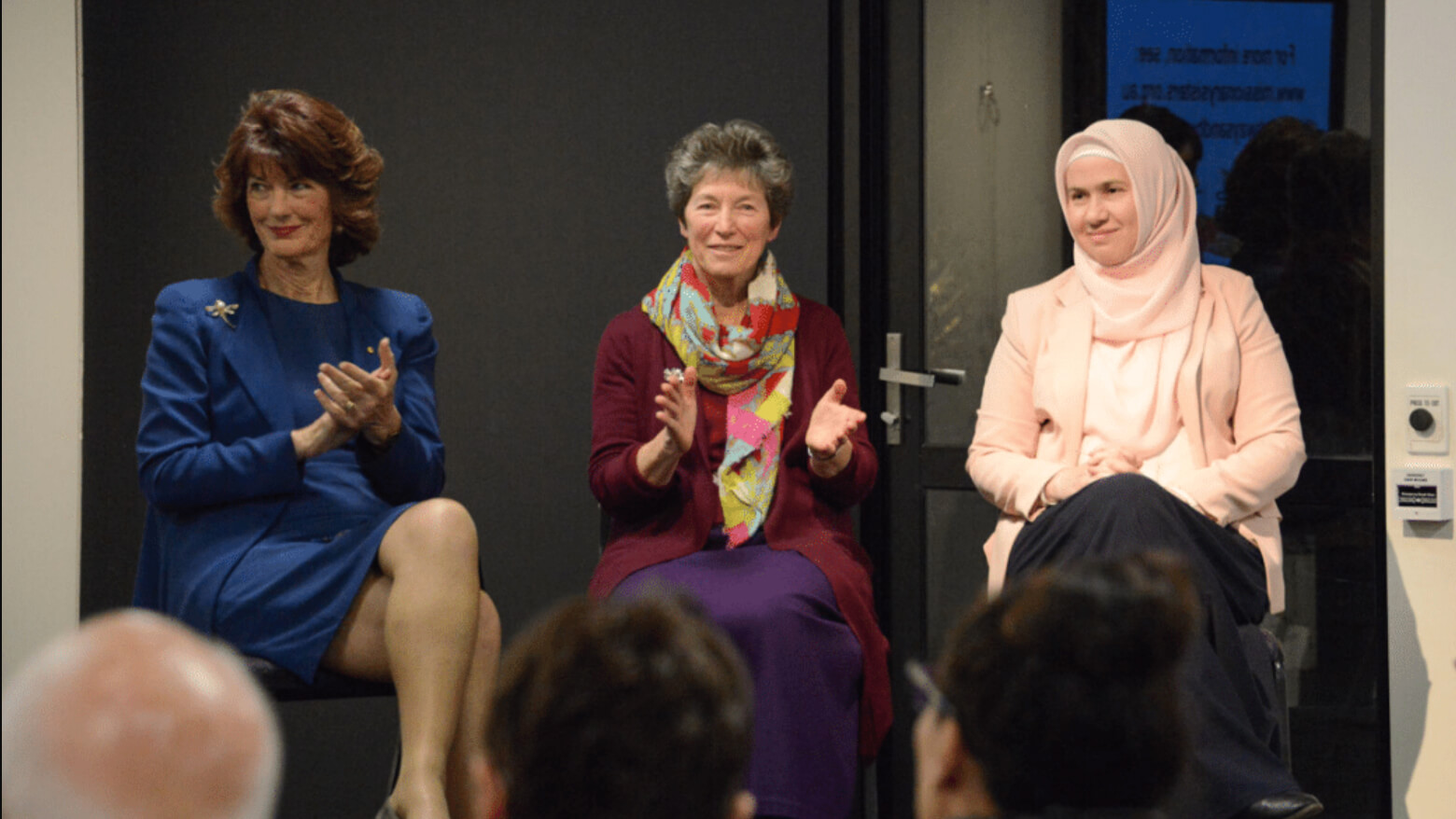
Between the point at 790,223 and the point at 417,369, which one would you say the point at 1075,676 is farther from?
the point at 790,223

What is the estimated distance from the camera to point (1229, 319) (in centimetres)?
298

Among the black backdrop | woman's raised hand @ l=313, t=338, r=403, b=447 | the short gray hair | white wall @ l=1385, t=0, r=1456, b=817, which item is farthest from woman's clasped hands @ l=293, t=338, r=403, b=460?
white wall @ l=1385, t=0, r=1456, b=817

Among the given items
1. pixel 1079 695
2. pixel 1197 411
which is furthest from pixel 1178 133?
pixel 1079 695

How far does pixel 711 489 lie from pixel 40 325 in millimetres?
1783

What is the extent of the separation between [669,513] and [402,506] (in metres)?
0.55

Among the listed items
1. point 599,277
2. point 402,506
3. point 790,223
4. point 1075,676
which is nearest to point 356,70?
point 599,277

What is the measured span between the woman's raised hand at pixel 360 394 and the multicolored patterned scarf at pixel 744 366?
63 centimetres

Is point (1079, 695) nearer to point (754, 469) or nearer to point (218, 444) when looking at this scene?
point (754, 469)

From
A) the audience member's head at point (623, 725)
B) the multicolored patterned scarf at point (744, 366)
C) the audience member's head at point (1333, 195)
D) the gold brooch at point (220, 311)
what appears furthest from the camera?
the audience member's head at point (1333, 195)

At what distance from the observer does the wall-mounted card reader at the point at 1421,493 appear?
9.84 feet

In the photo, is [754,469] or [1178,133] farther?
[1178,133]

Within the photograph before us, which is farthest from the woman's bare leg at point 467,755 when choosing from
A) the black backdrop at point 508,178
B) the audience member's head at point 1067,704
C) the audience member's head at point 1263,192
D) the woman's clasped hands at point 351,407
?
the audience member's head at point 1263,192

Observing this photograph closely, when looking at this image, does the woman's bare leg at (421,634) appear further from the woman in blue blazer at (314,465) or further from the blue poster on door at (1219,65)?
the blue poster on door at (1219,65)

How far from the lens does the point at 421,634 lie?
2643 mm
